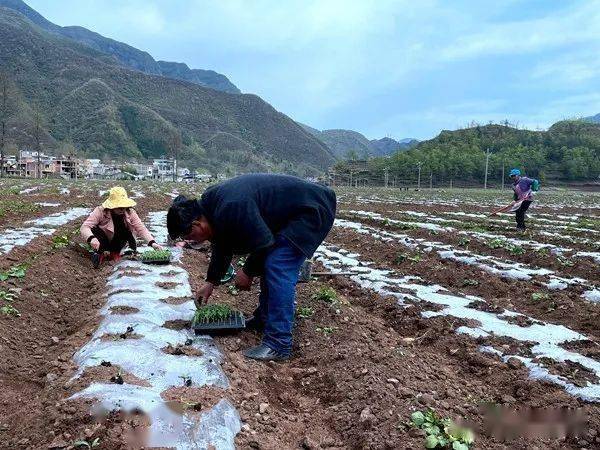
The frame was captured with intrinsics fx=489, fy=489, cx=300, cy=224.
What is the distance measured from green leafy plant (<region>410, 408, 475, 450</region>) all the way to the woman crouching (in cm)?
526

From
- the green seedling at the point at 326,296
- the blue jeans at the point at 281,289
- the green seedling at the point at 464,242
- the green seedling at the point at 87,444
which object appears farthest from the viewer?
the green seedling at the point at 464,242

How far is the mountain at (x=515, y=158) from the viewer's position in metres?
79.1

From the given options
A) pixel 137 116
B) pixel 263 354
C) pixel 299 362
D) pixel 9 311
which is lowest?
pixel 299 362

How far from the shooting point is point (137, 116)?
4656 inches

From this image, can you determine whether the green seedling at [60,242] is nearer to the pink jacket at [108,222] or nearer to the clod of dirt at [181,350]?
the pink jacket at [108,222]

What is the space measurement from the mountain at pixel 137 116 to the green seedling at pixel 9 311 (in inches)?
4010

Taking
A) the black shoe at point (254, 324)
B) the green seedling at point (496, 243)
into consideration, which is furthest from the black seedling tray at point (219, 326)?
the green seedling at point (496, 243)

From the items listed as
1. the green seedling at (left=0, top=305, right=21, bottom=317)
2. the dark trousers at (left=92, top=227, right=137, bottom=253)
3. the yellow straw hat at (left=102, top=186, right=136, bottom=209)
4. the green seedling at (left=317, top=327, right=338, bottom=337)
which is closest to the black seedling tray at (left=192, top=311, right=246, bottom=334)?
the green seedling at (left=317, top=327, right=338, bottom=337)

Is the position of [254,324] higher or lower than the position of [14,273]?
lower

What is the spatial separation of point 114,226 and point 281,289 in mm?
4598

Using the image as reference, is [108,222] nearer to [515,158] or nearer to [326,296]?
[326,296]

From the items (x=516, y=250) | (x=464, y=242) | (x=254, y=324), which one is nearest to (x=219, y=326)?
(x=254, y=324)

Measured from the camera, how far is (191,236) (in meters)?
4.00

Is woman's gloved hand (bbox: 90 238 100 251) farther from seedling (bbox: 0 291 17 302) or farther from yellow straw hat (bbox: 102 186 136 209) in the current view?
seedling (bbox: 0 291 17 302)
